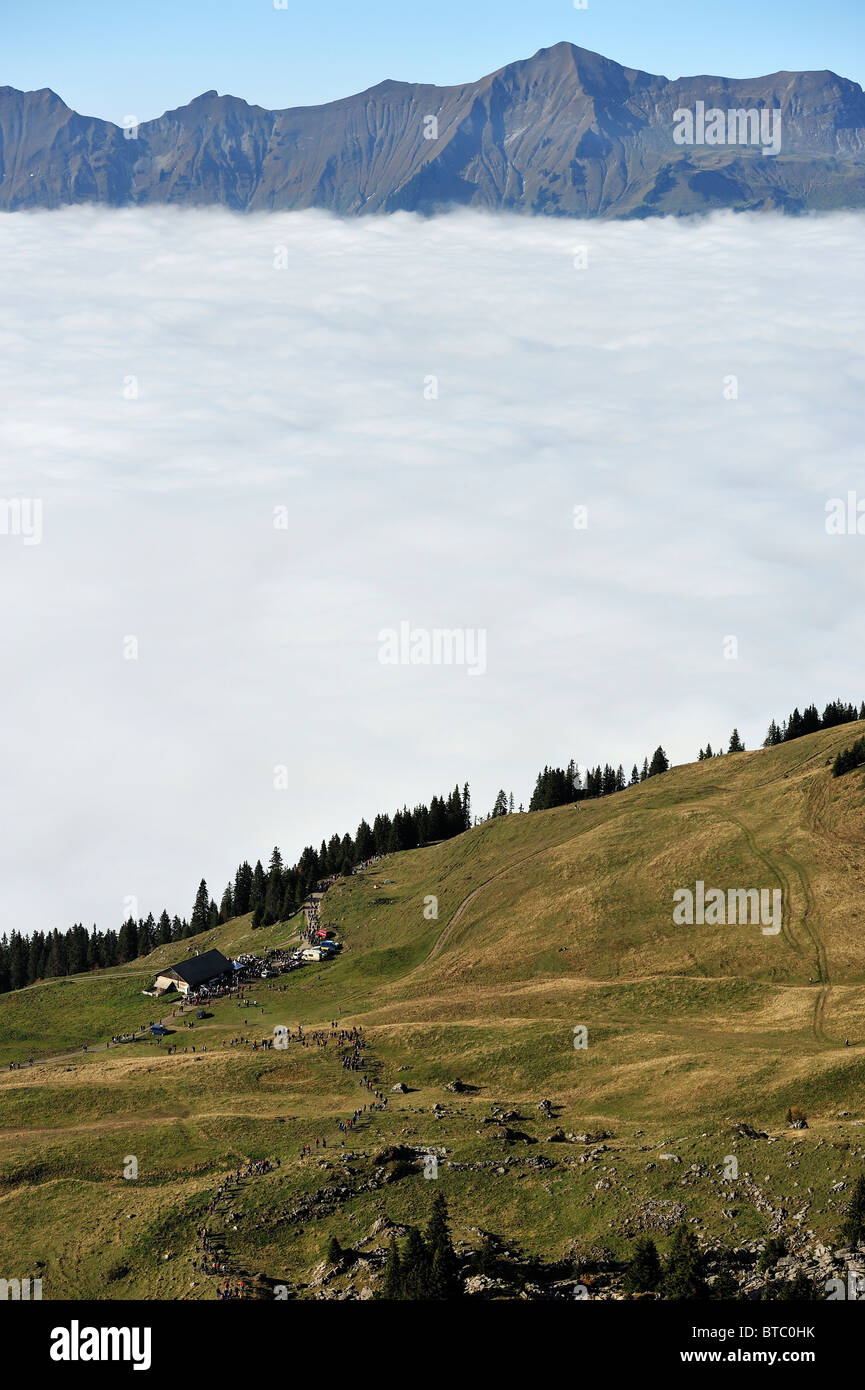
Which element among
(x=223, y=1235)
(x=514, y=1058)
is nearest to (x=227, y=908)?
(x=514, y=1058)

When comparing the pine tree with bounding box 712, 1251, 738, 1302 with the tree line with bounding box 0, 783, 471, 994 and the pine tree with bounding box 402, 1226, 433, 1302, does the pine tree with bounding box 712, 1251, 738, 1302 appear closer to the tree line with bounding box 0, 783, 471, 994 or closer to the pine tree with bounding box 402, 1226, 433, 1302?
the pine tree with bounding box 402, 1226, 433, 1302

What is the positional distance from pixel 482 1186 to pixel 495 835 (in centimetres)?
8748

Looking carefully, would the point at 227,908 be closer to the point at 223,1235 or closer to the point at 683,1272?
the point at 223,1235

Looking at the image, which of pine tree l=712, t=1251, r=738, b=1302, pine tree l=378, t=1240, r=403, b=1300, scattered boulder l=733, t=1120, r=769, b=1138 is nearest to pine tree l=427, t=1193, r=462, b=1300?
pine tree l=378, t=1240, r=403, b=1300

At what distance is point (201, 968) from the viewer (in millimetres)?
139125

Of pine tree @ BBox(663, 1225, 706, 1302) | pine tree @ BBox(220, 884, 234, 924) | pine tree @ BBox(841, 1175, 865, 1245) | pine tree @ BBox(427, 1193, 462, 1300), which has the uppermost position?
pine tree @ BBox(841, 1175, 865, 1245)

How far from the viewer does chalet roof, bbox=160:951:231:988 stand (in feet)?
449

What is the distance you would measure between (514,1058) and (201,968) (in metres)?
51.4

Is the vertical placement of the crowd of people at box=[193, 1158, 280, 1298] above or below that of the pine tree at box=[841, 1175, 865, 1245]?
below

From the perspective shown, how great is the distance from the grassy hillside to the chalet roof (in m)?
5.19
